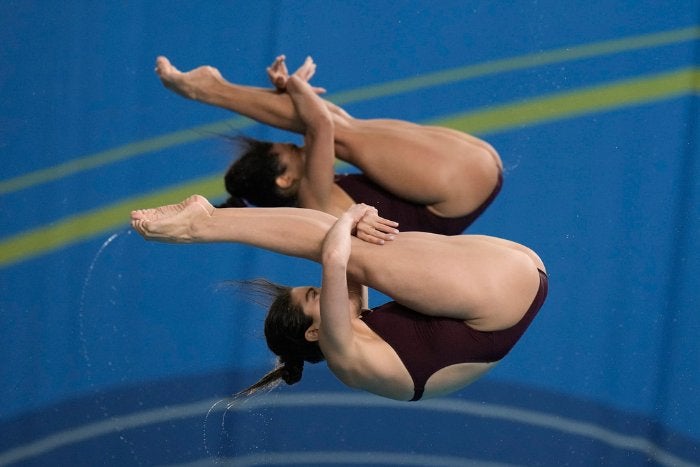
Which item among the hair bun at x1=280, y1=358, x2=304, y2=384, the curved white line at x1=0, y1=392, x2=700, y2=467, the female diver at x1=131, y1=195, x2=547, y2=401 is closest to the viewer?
the female diver at x1=131, y1=195, x2=547, y2=401

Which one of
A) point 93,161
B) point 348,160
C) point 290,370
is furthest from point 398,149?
point 93,161

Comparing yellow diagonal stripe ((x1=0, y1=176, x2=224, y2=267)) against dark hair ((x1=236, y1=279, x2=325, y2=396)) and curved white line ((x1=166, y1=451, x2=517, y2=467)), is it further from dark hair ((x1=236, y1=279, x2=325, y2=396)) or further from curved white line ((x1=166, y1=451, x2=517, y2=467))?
dark hair ((x1=236, y1=279, x2=325, y2=396))

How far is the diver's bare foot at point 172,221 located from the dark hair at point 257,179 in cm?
63

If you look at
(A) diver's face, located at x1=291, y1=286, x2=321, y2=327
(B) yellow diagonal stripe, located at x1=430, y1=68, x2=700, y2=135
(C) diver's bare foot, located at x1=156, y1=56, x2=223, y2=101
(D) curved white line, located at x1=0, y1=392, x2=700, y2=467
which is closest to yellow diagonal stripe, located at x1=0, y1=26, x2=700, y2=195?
(B) yellow diagonal stripe, located at x1=430, y1=68, x2=700, y2=135

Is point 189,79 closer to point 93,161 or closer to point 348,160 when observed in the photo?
point 348,160

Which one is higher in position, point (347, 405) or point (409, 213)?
point (409, 213)

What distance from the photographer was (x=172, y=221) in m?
2.18

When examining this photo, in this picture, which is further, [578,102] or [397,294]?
[578,102]

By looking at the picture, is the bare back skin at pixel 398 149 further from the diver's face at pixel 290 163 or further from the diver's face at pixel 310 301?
the diver's face at pixel 310 301

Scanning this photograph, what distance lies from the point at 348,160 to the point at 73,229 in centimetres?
110

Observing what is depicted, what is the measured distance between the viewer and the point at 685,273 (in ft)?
11.1

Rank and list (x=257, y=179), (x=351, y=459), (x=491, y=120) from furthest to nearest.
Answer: (x=491, y=120)
(x=351, y=459)
(x=257, y=179)

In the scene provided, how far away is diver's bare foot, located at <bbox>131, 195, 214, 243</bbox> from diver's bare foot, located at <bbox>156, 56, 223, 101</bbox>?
724mm

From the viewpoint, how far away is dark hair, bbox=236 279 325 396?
228cm
